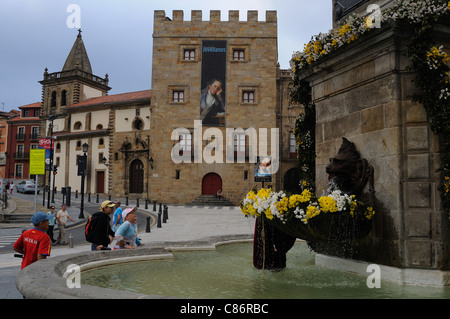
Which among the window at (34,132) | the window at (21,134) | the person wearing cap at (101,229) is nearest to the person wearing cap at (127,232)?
the person wearing cap at (101,229)

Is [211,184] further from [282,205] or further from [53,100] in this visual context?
[282,205]

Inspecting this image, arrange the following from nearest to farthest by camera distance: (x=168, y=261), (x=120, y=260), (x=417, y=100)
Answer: (x=417, y=100) → (x=120, y=260) → (x=168, y=261)

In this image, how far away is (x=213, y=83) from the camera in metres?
35.6

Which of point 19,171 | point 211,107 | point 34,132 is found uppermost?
point 34,132

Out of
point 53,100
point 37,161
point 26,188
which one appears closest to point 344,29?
point 37,161

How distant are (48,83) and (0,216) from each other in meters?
36.7

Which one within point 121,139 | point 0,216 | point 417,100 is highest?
point 121,139

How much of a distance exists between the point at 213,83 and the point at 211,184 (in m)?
9.19

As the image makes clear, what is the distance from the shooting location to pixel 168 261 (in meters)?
6.24

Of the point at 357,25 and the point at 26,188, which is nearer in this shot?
the point at 357,25

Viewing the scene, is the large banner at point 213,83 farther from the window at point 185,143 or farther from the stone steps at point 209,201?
the stone steps at point 209,201

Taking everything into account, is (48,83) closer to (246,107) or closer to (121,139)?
(121,139)

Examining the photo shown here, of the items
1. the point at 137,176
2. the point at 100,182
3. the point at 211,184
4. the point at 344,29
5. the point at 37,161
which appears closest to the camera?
the point at 344,29
